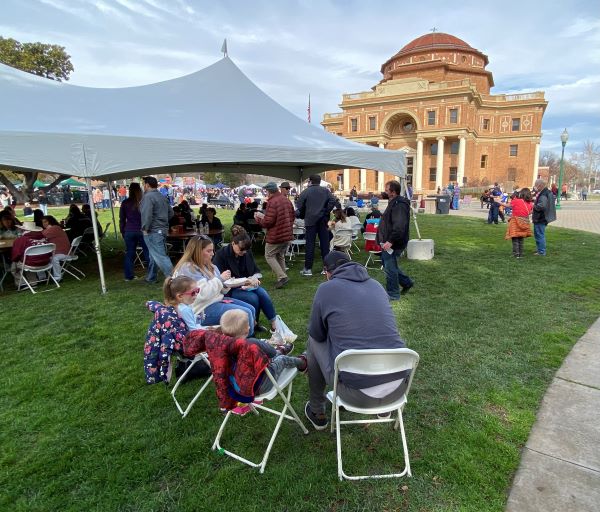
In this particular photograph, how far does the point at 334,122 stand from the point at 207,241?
178 ft

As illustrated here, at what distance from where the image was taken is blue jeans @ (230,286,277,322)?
4102 millimetres

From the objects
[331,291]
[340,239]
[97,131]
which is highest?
[97,131]

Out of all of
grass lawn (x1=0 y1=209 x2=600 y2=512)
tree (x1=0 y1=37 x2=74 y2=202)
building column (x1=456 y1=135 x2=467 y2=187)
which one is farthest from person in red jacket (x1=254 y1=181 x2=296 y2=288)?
building column (x1=456 y1=135 x2=467 y2=187)

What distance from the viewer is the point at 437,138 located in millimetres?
47312

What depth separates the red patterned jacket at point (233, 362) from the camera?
7.04 ft

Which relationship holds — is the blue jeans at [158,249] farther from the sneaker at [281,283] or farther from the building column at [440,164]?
the building column at [440,164]

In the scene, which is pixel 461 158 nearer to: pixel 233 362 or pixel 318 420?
pixel 318 420

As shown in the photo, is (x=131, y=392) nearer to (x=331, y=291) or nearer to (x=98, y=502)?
(x=98, y=502)

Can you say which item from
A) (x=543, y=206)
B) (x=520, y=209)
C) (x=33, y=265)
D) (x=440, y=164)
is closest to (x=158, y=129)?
(x=33, y=265)

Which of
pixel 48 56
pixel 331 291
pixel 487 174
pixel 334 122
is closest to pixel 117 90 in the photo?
pixel 331 291

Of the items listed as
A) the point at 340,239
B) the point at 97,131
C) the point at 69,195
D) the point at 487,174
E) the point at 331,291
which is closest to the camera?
the point at 331,291

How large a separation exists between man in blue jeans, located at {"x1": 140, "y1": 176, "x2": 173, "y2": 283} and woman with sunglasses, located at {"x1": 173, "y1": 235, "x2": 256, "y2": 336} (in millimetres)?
2666

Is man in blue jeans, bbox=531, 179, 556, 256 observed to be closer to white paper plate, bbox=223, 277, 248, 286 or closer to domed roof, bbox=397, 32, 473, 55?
white paper plate, bbox=223, 277, 248, 286

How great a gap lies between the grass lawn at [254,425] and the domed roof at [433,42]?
60.1m
